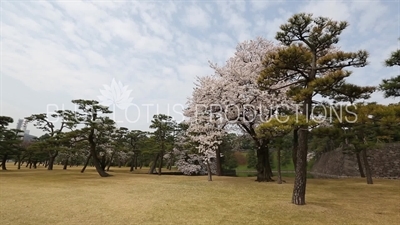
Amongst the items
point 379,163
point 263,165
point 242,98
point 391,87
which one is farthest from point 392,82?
point 379,163

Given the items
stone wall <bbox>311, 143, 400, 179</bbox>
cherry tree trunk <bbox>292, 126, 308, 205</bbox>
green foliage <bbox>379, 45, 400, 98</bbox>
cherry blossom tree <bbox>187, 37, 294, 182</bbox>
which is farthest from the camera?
stone wall <bbox>311, 143, 400, 179</bbox>

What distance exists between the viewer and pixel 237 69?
15.1 m

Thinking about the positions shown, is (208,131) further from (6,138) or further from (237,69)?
(6,138)

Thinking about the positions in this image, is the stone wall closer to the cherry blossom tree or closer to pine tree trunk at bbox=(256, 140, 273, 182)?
pine tree trunk at bbox=(256, 140, 273, 182)

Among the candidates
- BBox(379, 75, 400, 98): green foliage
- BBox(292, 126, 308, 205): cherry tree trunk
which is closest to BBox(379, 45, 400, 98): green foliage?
BBox(379, 75, 400, 98): green foliage

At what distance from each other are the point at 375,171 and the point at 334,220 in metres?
23.4

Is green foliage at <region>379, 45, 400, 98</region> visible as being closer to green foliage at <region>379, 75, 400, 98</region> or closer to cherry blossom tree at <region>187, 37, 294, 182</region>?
green foliage at <region>379, 75, 400, 98</region>

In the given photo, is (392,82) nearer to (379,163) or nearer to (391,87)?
(391,87)

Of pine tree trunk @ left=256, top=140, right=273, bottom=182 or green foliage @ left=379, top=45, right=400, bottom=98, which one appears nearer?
green foliage @ left=379, top=45, right=400, bottom=98

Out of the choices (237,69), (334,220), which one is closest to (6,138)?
(237,69)

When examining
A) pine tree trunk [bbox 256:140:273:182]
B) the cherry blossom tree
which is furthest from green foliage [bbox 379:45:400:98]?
pine tree trunk [bbox 256:140:273:182]

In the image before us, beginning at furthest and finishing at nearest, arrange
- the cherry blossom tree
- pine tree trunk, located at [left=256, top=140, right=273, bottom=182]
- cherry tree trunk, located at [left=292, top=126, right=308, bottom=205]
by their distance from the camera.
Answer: pine tree trunk, located at [left=256, top=140, right=273, bottom=182]
the cherry blossom tree
cherry tree trunk, located at [left=292, top=126, right=308, bottom=205]

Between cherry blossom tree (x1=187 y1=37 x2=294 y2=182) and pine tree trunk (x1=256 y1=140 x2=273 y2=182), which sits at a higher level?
cherry blossom tree (x1=187 y1=37 x2=294 y2=182)

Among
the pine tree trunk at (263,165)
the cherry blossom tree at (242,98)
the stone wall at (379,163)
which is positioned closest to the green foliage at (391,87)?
the cherry blossom tree at (242,98)
